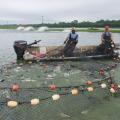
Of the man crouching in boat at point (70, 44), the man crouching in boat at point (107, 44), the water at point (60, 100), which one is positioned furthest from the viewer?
the man crouching in boat at point (107, 44)

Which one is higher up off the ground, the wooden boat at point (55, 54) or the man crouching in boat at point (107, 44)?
the man crouching in boat at point (107, 44)

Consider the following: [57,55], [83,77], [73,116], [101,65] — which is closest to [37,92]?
[73,116]

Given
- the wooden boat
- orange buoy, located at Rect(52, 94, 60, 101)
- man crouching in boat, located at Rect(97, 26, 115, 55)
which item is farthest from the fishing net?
man crouching in boat, located at Rect(97, 26, 115, 55)

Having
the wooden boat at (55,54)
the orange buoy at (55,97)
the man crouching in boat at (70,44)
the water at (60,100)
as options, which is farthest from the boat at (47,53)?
the orange buoy at (55,97)

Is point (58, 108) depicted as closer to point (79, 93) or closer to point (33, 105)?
point (33, 105)

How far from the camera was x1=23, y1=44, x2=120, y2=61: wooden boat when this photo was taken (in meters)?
24.1

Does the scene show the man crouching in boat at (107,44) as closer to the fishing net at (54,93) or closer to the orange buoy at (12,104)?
the fishing net at (54,93)

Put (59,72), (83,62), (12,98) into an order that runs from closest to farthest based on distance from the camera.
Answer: (12,98)
(59,72)
(83,62)

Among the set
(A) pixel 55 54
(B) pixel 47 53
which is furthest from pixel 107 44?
(B) pixel 47 53

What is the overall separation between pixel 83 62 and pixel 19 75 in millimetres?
7188

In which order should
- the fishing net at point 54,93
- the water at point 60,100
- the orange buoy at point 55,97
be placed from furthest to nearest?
1. the orange buoy at point 55,97
2. the fishing net at point 54,93
3. the water at point 60,100

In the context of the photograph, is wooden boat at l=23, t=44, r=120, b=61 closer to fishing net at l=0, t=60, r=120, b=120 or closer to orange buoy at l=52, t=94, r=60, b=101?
fishing net at l=0, t=60, r=120, b=120

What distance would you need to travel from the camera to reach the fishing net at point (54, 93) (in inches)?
447

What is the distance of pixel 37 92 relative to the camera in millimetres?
14086
